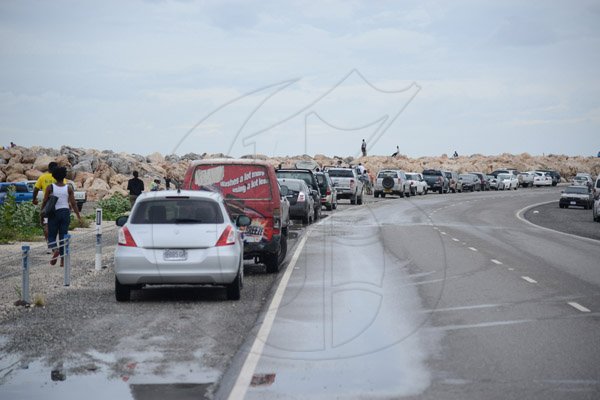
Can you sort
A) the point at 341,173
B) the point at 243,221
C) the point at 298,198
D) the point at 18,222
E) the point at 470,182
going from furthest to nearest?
the point at 470,182 < the point at 341,173 < the point at 298,198 < the point at 18,222 < the point at 243,221

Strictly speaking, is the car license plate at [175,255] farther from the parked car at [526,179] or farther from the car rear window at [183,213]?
the parked car at [526,179]

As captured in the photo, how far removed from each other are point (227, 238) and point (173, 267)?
0.93m

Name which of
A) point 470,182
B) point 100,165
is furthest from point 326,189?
point 470,182

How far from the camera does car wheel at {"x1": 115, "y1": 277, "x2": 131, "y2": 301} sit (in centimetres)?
1438

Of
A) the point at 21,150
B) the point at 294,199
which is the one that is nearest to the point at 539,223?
the point at 294,199

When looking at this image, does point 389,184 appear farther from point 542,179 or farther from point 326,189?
point 542,179

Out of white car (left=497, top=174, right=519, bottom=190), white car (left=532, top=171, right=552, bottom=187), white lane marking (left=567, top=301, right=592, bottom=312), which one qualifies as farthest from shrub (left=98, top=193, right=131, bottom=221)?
white car (left=532, top=171, right=552, bottom=187)

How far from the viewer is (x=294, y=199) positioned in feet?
114

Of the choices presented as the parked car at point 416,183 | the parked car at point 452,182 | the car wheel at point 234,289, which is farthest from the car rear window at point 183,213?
the parked car at point 452,182

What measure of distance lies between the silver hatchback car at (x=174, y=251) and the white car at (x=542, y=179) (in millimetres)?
97890

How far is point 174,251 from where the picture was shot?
47.0ft

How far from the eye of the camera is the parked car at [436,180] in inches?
3221

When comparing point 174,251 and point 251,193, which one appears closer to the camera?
point 174,251

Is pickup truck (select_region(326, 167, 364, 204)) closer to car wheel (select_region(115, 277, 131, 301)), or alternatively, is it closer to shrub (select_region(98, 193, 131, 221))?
shrub (select_region(98, 193, 131, 221))
